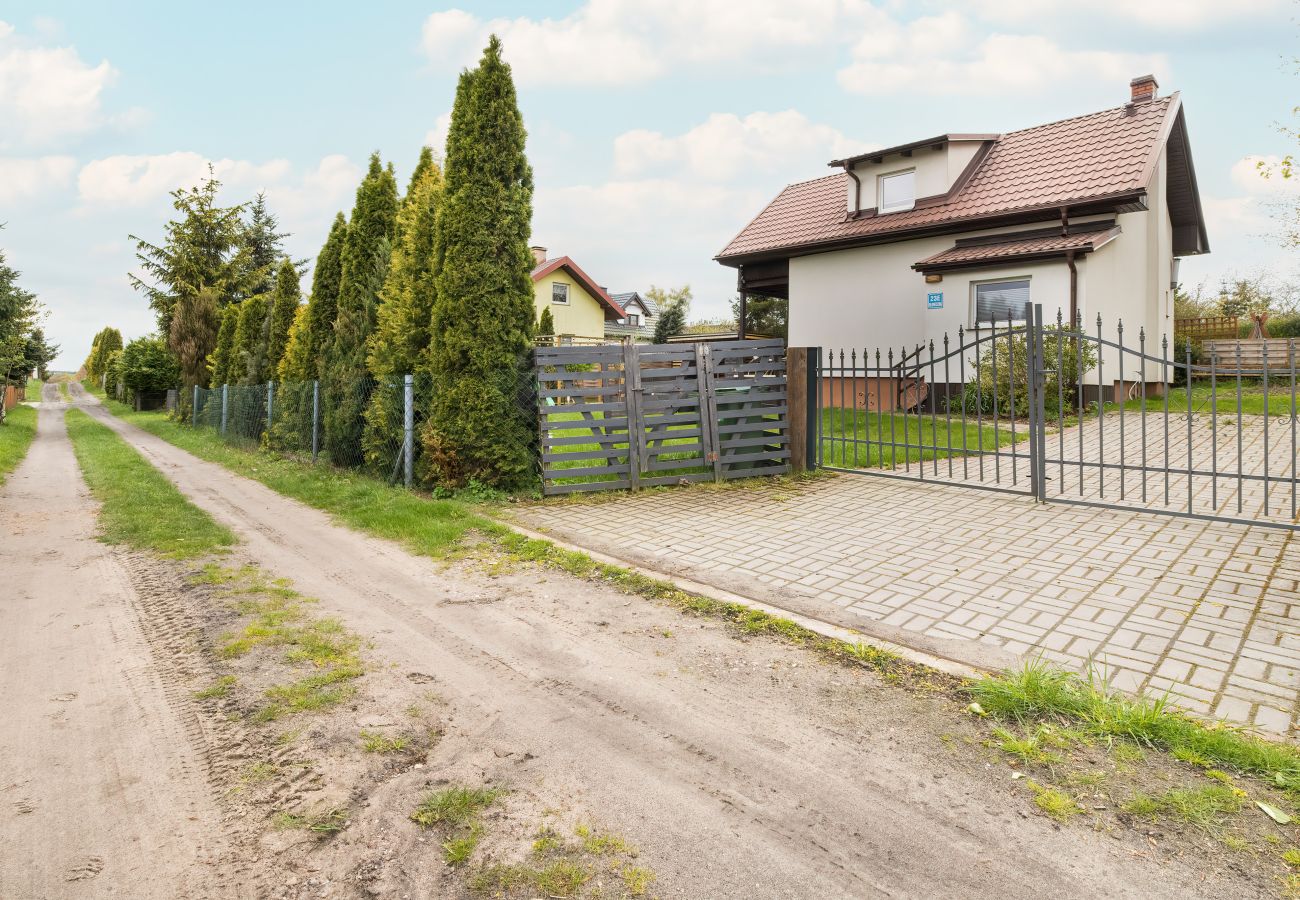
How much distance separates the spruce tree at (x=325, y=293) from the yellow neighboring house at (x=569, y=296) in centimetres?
2424

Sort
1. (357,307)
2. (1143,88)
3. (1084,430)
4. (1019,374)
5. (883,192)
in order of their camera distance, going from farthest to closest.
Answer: (883,192) < (1143,88) < (1019,374) < (1084,430) < (357,307)

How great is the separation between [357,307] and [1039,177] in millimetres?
14472

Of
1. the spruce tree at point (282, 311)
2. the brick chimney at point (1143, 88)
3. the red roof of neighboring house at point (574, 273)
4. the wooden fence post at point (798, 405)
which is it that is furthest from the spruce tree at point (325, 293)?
the red roof of neighboring house at point (574, 273)

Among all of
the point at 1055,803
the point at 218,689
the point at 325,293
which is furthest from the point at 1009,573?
the point at 325,293

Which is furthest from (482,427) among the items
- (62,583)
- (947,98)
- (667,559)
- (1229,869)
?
(947,98)

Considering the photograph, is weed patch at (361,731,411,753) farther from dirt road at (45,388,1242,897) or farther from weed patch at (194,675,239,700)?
weed patch at (194,675,239,700)

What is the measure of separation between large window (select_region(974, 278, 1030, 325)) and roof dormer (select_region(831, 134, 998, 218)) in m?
3.08

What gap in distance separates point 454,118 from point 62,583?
6.46 m

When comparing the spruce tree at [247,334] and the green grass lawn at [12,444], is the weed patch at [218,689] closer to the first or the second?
the green grass lawn at [12,444]

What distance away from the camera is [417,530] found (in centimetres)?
700

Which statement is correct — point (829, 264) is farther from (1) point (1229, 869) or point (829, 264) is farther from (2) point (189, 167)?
(2) point (189, 167)

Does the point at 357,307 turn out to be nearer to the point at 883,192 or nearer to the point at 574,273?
the point at 883,192

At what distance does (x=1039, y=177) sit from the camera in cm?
1606

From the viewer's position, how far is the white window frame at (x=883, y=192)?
17906mm
